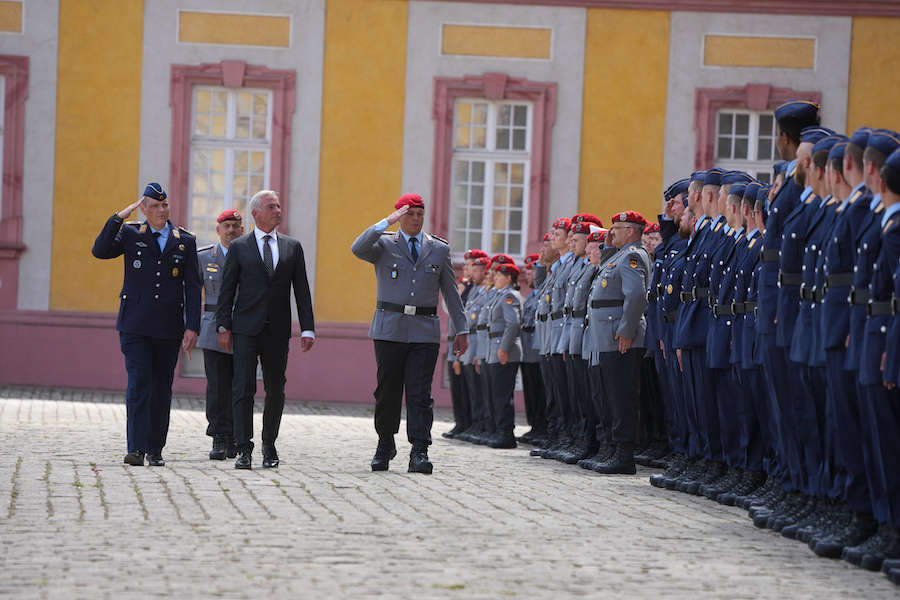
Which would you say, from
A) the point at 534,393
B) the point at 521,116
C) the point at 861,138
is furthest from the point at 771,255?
the point at 521,116

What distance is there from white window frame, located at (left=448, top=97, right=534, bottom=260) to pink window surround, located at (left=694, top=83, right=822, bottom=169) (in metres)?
2.28

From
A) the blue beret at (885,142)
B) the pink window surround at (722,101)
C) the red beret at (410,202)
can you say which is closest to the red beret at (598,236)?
the red beret at (410,202)

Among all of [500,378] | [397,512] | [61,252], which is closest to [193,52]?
[61,252]

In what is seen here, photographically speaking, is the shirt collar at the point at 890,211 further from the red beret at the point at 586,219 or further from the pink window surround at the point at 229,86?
the pink window surround at the point at 229,86

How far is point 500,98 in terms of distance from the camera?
865 inches

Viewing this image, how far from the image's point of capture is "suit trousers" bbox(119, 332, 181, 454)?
1089 centimetres

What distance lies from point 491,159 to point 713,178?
12.0m

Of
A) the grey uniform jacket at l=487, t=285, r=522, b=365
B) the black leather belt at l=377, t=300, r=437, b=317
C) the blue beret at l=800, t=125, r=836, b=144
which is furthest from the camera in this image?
the grey uniform jacket at l=487, t=285, r=522, b=365

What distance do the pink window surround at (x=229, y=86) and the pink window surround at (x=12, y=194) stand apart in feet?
6.47

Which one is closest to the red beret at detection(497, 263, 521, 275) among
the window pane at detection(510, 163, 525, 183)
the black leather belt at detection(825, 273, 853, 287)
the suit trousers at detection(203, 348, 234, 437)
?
the suit trousers at detection(203, 348, 234, 437)

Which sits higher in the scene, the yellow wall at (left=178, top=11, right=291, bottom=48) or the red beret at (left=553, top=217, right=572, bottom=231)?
the yellow wall at (left=178, top=11, right=291, bottom=48)

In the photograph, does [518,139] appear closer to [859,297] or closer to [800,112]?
[800,112]

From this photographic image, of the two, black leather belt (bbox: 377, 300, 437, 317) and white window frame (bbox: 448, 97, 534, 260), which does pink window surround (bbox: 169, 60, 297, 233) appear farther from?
black leather belt (bbox: 377, 300, 437, 317)

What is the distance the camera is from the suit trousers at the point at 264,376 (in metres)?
11.0
